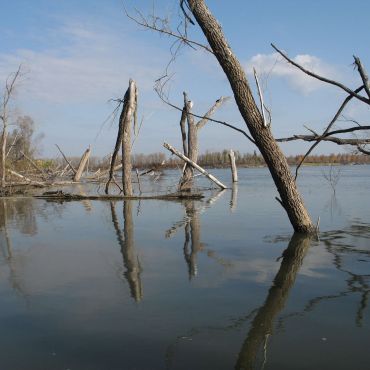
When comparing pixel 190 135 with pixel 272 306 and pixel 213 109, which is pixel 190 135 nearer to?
pixel 213 109

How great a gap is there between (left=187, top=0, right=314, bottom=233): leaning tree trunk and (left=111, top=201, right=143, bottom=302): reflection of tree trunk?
2.82 metres

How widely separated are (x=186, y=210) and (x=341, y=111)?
632 cm

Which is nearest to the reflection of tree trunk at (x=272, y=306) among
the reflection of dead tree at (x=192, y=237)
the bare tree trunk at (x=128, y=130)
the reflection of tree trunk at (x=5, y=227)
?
the reflection of dead tree at (x=192, y=237)

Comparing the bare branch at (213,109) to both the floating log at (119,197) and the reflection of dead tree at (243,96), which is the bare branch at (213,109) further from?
the reflection of dead tree at (243,96)

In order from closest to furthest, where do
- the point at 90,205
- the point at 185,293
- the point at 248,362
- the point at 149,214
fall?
the point at 248,362
the point at 185,293
the point at 149,214
the point at 90,205

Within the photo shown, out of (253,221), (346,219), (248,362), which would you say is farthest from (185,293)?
(346,219)

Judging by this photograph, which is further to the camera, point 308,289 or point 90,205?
point 90,205

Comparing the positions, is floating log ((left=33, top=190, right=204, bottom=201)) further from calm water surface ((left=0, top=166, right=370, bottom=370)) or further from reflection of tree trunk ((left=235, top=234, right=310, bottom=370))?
reflection of tree trunk ((left=235, top=234, right=310, bottom=370))

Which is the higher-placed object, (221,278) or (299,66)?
(299,66)

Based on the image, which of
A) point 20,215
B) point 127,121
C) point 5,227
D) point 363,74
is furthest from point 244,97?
point 127,121

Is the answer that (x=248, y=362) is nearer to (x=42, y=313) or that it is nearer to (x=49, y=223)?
(x=42, y=313)

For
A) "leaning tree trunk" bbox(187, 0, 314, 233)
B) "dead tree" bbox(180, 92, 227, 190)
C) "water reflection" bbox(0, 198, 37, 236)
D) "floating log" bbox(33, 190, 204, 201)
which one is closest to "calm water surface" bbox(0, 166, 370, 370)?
"water reflection" bbox(0, 198, 37, 236)

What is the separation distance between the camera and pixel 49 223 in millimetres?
10359

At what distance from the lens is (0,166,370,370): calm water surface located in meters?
3.32
